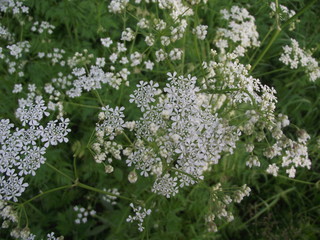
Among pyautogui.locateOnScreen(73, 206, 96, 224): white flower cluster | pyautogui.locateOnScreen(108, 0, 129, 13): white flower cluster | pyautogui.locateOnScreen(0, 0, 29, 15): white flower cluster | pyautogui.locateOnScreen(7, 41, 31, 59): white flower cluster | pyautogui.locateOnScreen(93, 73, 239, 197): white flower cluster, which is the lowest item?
pyautogui.locateOnScreen(73, 206, 96, 224): white flower cluster

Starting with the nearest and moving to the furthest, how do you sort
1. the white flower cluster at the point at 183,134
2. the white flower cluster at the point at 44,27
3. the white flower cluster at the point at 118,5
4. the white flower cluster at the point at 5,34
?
the white flower cluster at the point at 183,134 → the white flower cluster at the point at 118,5 → the white flower cluster at the point at 5,34 → the white flower cluster at the point at 44,27

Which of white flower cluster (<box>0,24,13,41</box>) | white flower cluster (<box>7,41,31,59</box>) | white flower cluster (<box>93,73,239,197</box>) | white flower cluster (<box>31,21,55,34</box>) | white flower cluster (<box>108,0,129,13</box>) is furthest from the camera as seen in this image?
white flower cluster (<box>31,21,55,34</box>)

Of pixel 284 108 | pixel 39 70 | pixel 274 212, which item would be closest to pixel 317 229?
pixel 274 212

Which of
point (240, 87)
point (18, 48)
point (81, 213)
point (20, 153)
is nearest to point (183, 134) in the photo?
point (240, 87)

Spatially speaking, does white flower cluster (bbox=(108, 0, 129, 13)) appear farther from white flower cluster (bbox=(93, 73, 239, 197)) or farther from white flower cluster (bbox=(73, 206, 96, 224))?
white flower cluster (bbox=(73, 206, 96, 224))

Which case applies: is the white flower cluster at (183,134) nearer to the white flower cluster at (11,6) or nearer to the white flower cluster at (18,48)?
the white flower cluster at (18,48)

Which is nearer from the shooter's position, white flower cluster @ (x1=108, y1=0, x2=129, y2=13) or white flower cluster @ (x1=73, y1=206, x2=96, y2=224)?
white flower cluster @ (x1=108, y1=0, x2=129, y2=13)

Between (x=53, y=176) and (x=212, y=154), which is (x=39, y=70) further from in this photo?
(x=212, y=154)

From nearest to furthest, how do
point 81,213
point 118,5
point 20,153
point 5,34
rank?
point 20,153 < point 118,5 < point 5,34 < point 81,213

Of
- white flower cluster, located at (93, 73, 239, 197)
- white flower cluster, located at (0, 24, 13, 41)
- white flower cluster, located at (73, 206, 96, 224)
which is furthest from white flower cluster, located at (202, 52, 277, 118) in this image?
white flower cluster, located at (0, 24, 13, 41)

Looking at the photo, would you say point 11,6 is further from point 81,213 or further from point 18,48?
point 81,213

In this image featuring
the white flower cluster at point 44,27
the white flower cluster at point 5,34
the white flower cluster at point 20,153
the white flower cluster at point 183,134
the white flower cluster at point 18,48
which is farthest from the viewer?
the white flower cluster at point 44,27

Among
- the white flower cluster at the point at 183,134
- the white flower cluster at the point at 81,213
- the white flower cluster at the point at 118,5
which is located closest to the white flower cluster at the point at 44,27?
the white flower cluster at the point at 118,5
